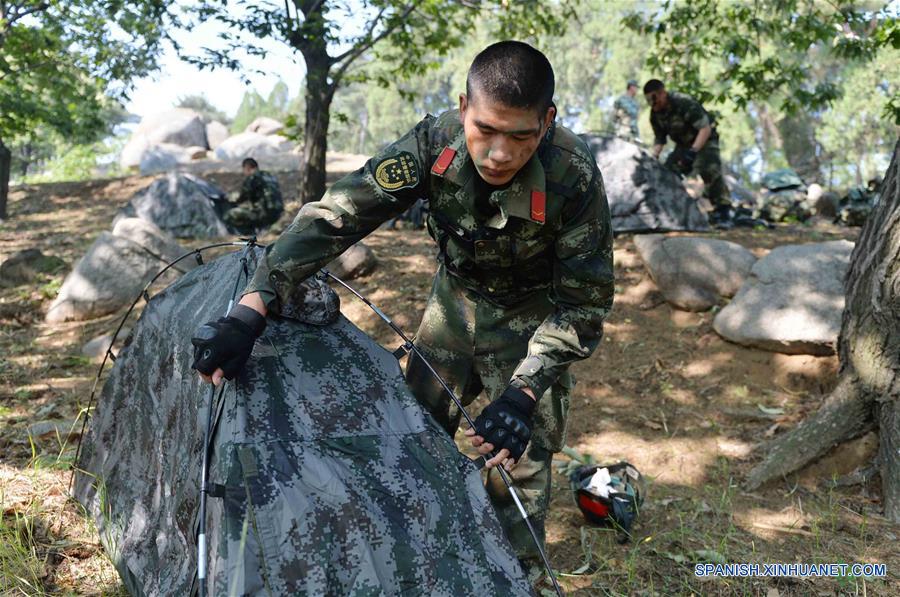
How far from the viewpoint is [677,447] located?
4.05m

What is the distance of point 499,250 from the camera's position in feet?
7.54

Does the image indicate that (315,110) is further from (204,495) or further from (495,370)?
(204,495)

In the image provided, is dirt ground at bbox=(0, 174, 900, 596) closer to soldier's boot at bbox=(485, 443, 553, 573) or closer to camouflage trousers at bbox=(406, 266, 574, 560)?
soldier's boot at bbox=(485, 443, 553, 573)

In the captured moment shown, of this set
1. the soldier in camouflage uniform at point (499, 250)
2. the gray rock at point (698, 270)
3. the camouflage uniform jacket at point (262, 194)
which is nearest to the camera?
the soldier in camouflage uniform at point (499, 250)

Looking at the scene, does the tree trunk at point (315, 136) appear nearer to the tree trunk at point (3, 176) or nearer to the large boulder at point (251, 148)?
the tree trunk at point (3, 176)

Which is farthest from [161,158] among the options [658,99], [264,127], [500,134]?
[500,134]

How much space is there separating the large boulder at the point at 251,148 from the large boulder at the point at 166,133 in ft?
8.02

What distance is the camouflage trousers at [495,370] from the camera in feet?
8.14

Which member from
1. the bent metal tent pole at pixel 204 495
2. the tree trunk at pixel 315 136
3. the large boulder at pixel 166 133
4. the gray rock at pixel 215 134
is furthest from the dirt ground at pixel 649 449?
the gray rock at pixel 215 134

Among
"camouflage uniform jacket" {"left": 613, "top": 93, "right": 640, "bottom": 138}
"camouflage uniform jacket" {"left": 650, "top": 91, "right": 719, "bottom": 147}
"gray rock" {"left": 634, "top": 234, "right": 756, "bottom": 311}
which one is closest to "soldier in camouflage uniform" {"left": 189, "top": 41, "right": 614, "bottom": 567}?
"gray rock" {"left": 634, "top": 234, "right": 756, "bottom": 311}

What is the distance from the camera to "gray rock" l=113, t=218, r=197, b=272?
7.15 meters

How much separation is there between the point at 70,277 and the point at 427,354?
543 centimetres

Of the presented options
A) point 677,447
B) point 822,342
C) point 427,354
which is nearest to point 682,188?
point 822,342

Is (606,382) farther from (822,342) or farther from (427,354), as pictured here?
(427,354)
